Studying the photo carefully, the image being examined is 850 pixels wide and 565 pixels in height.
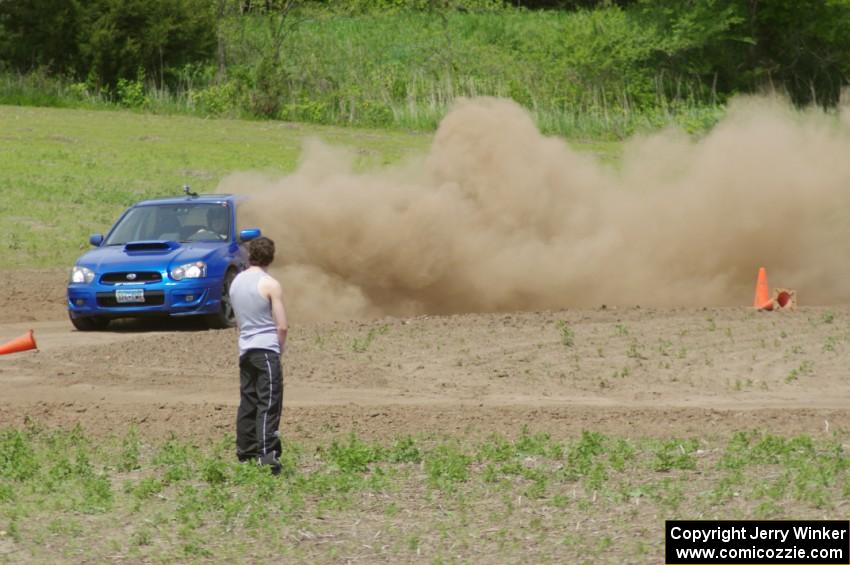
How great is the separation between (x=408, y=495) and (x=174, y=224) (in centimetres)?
1039

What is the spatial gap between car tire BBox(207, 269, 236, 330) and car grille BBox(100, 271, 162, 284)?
2.72ft

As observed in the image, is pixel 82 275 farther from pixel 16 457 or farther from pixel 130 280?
pixel 16 457

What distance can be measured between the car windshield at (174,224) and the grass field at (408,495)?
768cm

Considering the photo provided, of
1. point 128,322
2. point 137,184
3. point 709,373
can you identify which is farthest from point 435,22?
point 709,373

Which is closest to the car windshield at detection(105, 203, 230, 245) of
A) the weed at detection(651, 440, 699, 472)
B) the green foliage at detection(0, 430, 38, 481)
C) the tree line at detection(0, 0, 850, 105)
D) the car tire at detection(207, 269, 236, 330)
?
the car tire at detection(207, 269, 236, 330)

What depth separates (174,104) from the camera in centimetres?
4806

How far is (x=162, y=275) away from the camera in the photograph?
58.7 ft

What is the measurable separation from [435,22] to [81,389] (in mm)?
51864

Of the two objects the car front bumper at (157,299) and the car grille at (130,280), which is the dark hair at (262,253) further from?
the car grille at (130,280)

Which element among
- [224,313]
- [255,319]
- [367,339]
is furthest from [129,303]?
[255,319]

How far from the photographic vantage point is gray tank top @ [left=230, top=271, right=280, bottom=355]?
10.1 m

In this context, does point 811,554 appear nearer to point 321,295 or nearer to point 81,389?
point 81,389

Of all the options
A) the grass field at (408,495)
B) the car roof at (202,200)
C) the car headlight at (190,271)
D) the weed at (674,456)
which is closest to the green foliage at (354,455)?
the grass field at (408,495)

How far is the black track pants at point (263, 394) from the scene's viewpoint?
396 inches
